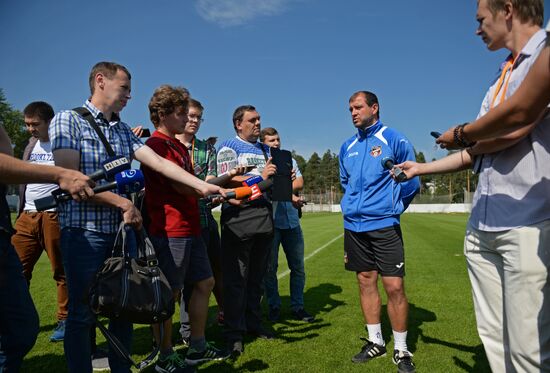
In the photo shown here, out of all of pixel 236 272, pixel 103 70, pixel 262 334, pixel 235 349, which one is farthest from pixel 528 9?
pixel 262 334

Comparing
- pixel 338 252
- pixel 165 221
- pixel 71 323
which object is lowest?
pixel 338 252

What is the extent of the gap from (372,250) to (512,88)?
2609 millimetres

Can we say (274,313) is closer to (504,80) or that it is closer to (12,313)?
(12,313)

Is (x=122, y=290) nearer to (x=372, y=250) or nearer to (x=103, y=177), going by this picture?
(x=103, y=177)

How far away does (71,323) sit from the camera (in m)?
2.97

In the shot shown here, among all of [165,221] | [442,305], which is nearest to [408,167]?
[165,221]

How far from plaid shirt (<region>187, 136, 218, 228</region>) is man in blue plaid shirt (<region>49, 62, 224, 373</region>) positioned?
2197 mm

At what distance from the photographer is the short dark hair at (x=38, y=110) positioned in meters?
5.25

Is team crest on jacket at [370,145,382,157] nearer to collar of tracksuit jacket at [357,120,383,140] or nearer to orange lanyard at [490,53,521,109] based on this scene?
collar of tracksuit jacket at [357,120,383,140]

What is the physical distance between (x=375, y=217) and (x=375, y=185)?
361 mm

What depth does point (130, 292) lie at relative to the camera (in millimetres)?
2793

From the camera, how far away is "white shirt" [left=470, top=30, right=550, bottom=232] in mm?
2264

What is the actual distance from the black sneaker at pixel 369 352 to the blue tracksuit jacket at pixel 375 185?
49.3 inches

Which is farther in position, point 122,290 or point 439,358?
point 439,358
